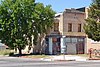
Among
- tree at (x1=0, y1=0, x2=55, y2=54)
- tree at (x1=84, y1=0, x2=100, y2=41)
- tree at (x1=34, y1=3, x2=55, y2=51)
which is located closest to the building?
tree at (x1=34, y1=3, x2=55, y2=51)

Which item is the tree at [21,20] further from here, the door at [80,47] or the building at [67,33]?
the door at [80,47]

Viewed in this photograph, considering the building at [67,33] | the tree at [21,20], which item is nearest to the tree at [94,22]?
the building at [67,33]

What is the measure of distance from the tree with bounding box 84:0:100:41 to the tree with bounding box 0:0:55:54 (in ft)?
25.3

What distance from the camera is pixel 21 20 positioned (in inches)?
1903

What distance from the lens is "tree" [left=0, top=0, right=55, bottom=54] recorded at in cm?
4759

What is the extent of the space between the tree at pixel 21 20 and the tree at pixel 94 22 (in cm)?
770

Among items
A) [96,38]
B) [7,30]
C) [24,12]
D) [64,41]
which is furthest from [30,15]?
[96,38]

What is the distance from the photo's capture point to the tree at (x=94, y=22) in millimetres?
43156

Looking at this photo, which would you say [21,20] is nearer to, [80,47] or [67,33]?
[67,33]

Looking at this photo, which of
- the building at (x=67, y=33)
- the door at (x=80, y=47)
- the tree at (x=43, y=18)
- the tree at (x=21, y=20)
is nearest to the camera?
the tree at (x=21, y=20)

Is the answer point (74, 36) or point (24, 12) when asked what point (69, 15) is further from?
point (24, 12)

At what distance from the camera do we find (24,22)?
48.4 m

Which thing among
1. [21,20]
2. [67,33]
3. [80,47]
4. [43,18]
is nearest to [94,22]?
[67,33]

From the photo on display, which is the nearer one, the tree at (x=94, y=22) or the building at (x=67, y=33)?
the tree at (x=94, y=22)
